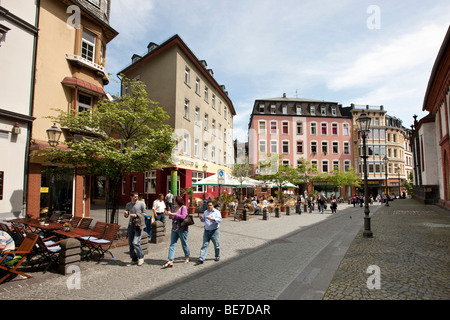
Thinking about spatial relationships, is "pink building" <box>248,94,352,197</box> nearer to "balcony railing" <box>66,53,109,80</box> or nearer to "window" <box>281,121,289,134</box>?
"window" <box>281,121,289,134</box>

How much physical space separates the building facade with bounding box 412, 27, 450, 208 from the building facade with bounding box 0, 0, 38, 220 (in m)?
20.4

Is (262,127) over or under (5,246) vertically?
over

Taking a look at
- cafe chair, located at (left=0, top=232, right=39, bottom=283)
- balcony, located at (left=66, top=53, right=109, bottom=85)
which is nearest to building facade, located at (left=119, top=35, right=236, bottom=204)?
balcony, located at (left=66, top=53, right=109, bottom=85)

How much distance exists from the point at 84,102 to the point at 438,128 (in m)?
28.3

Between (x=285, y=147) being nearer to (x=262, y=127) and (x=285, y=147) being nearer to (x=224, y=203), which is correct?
(x=262, y=127)

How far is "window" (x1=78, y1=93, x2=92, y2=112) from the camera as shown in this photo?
14523mm

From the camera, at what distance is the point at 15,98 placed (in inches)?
442

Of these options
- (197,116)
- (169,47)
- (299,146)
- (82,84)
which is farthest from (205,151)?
(299,146)

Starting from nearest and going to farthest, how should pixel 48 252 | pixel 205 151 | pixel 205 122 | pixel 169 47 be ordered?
pixel 48 252, pixel 169 47, pixel 205 151, pixel 205 122

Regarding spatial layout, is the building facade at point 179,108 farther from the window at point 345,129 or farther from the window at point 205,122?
the window at point 345,129

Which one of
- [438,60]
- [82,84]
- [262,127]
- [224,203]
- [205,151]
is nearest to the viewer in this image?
[82,84]

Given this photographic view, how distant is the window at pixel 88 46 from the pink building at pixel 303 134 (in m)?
34.4

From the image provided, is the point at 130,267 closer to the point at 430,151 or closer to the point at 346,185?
the point at 430,151

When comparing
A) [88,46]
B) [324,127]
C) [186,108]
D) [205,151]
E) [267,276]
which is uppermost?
[324,127]
